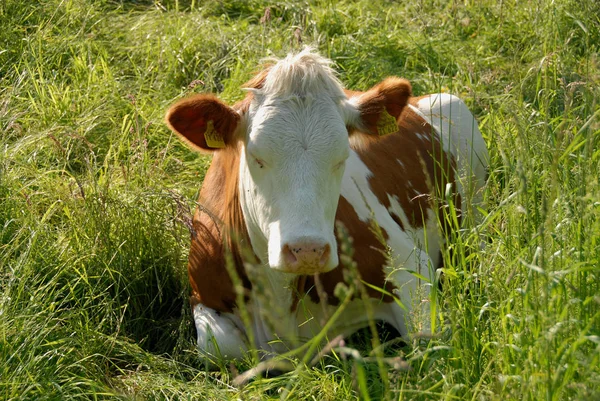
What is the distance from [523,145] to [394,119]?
2.73 ft

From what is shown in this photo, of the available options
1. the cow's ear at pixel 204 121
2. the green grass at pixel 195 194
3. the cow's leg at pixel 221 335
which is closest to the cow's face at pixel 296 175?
the cow's ear at pixel 204 121

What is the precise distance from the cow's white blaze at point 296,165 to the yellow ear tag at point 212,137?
0.13 m

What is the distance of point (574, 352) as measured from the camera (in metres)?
2.82

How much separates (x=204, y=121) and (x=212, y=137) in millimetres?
91

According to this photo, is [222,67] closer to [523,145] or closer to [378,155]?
[378,155]

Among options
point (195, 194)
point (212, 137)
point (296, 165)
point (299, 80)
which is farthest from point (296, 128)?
point (195, 194)

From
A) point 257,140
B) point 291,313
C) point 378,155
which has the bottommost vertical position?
point 291,313

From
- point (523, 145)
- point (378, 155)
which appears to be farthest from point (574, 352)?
point (378, 155)

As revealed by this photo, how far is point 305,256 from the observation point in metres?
3.60

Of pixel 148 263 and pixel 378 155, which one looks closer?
pixel 148 263

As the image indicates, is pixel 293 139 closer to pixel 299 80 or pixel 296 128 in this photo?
pixel 296 128

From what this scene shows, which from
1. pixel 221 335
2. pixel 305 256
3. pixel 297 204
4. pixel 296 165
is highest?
pixel 296 165

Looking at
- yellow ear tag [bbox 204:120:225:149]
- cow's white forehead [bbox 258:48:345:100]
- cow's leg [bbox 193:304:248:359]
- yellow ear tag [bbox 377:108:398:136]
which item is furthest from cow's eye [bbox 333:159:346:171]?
cow's leg [bbox 193:304:248:359]

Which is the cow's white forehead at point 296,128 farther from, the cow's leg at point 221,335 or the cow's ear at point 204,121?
the cow's leg at point 221,335
